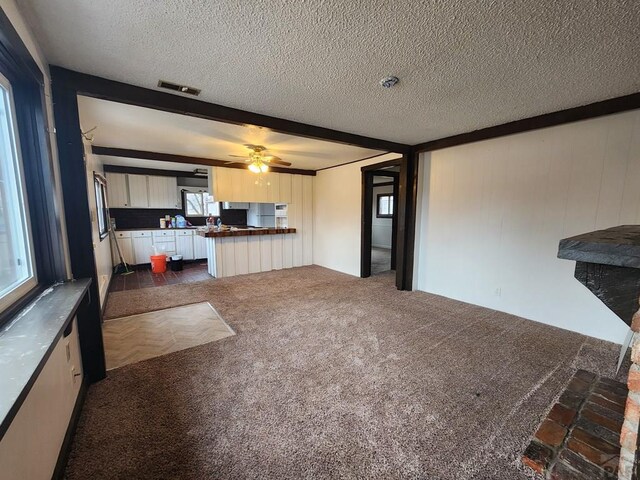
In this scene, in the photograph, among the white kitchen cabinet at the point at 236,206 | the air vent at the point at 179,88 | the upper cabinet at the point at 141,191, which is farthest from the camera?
the white kitchen cabinet at the point at 236,206

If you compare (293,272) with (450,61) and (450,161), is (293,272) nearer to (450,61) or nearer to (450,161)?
(450,161)

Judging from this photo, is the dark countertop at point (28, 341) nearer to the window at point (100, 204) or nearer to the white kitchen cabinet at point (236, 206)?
the window at point (100, 204)

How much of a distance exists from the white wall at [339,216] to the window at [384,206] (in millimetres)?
3245

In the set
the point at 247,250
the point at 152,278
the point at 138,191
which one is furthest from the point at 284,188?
the point at 138,191

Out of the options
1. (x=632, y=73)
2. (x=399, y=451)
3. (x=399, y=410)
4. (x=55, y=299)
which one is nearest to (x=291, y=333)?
(x=399, y=410)

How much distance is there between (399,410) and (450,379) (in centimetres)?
59

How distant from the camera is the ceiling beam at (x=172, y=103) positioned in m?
1.96

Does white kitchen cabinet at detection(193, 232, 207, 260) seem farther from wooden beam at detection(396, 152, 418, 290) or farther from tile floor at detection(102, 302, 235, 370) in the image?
wooden beam at detection(396, 152, 418, 290)

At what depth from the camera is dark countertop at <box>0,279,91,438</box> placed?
74 cm

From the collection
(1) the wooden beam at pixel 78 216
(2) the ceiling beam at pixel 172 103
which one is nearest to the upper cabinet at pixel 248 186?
(2) the ceiling beam at pixel 172 103

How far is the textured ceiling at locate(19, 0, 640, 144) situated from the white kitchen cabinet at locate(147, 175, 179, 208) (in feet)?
16.0

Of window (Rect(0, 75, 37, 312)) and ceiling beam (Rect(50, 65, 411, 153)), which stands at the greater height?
ceiling beam (Rect(50, 65, 411, 153))

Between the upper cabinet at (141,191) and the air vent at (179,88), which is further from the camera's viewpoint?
the upper cabinet at (141,191)

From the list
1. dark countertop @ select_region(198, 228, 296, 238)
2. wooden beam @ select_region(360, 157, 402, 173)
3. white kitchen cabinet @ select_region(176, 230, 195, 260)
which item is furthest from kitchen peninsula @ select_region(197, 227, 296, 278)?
wooden beam @ select_region(360, 157, 402, 173)
